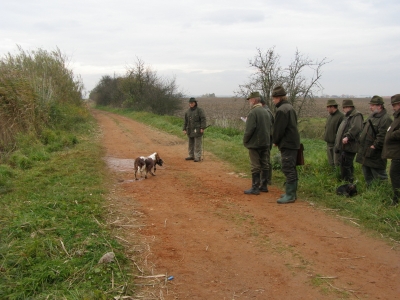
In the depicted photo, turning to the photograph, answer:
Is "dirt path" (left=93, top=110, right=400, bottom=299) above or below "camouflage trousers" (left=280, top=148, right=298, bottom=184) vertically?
below

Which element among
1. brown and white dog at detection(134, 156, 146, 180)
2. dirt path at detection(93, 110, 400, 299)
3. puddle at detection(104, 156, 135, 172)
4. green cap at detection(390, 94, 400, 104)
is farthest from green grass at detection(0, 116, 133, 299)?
green cap at detection(390, 94, 400, 104)

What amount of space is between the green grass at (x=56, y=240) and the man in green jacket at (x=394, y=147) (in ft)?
15.0

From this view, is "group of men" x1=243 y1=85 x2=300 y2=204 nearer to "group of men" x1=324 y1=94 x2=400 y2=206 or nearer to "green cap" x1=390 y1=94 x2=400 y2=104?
"group of men" x1=324 y1=94 x2=400 y2=206

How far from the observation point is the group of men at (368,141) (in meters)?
5.95

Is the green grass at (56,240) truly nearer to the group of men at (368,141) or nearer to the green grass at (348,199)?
the green grass at (348,199)

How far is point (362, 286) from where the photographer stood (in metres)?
3.82

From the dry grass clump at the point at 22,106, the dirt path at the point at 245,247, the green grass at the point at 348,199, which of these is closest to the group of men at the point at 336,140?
the green grass at the point at 348,199

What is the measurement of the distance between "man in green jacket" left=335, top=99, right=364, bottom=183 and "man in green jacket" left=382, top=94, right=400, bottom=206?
3.58 feet

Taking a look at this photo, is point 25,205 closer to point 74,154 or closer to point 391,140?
point 74,154

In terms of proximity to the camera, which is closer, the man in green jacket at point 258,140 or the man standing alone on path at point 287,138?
the man standing alone on path at point 287,138

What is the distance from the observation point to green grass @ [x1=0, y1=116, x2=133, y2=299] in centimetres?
363

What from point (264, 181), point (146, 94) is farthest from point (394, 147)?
point (146, 94)

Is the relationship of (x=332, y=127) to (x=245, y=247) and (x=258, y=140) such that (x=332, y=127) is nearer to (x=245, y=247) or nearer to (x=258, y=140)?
(x=258, y=140)

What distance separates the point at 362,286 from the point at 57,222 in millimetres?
4111
